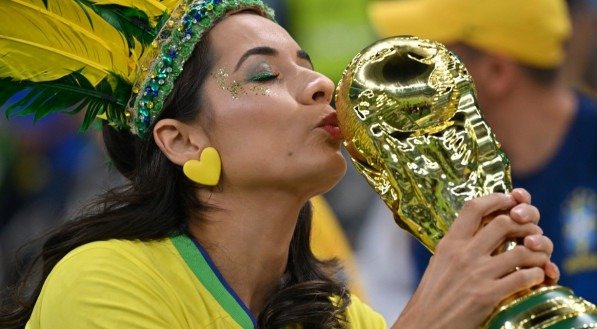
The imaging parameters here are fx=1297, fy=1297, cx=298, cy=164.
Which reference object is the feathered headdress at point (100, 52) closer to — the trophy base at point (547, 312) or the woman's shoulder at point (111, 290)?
the woman's shoulder at point (111, 290)

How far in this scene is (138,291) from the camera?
7.25 feet

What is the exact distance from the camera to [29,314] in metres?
2.45

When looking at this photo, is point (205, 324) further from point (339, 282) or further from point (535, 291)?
point (535, 291)

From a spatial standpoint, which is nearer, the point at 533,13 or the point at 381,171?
the point at 381,171

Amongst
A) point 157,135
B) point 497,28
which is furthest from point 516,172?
point 157,135

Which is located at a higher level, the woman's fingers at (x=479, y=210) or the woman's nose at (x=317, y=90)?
the woman's fingers at (x=479, y=210)

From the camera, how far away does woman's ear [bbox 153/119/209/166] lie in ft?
8.00

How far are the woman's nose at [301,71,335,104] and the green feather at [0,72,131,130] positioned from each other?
0.38m

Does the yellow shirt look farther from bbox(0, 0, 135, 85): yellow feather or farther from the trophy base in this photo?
the trophy base

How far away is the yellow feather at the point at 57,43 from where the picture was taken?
97.7 inches

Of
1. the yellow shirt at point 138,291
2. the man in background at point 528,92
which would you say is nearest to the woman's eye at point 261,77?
the yellow shirt at point 138,291

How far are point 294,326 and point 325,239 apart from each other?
1.52m

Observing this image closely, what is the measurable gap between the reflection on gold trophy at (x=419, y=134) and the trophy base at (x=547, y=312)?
0.67 ft

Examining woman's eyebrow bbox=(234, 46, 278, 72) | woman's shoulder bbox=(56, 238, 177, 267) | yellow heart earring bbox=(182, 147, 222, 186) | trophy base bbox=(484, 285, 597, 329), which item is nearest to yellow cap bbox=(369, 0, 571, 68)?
woman's eyebrow bbox=(234, 46, 278, 72)
